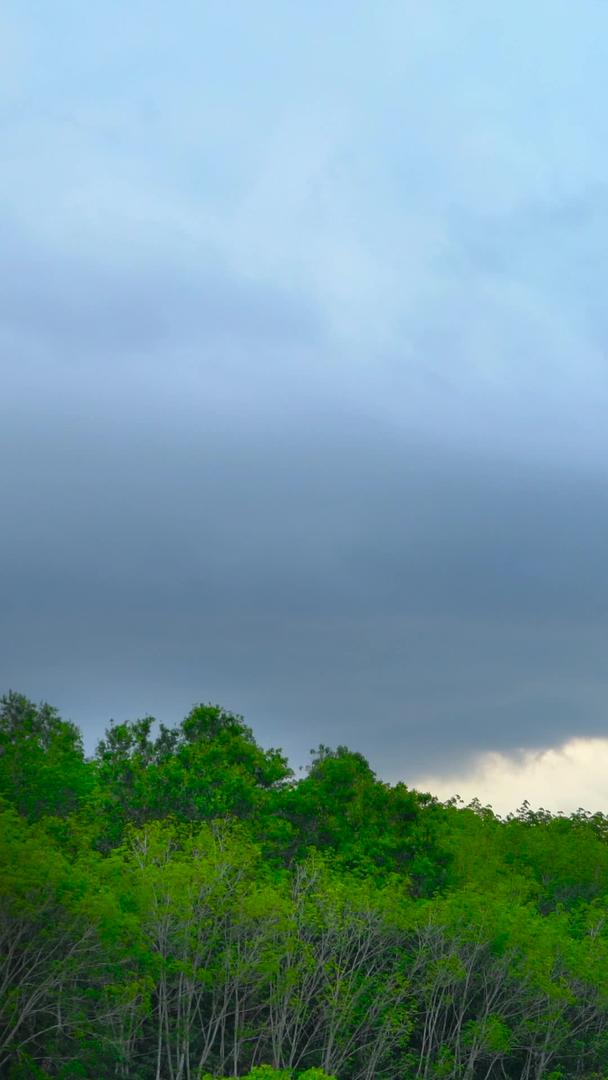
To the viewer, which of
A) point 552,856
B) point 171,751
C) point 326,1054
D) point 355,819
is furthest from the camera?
point 552,856

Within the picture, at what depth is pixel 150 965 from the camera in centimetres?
3678

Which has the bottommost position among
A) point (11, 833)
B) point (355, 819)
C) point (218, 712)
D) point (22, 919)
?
point (22, 919)

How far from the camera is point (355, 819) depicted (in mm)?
50406

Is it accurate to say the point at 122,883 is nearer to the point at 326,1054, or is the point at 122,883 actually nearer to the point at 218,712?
the point at 326,1054

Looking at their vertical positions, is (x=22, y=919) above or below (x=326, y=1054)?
above

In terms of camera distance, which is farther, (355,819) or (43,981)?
(355,819)

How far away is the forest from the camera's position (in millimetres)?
33250

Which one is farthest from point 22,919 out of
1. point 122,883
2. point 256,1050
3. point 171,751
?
point 171,751

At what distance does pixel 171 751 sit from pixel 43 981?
81.6ft

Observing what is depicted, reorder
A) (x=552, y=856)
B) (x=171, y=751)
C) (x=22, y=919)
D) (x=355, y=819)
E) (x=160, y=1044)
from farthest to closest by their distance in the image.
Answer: (x=552, y=856), (x=171, y=751), (x=355, y=819), (x=160, y=1044), (x=22, y=919)

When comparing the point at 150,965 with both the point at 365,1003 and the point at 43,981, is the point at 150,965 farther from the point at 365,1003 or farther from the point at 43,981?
the point at 365,1003

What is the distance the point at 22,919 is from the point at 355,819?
2086cm

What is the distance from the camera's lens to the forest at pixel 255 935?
1309 inches

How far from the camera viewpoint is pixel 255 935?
38.2m
